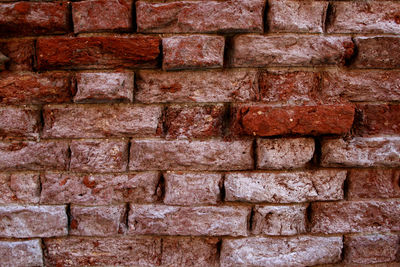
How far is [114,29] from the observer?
0.72 metres

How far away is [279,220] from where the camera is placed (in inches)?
30.5

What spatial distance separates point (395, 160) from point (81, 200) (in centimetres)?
95

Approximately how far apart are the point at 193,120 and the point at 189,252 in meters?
0.41

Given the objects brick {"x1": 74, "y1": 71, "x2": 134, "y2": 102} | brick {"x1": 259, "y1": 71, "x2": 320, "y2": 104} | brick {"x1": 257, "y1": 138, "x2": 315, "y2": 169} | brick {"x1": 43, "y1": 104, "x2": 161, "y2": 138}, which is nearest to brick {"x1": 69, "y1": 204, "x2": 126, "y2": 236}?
brick {"x1": 43, "y1": 104, "x2": 161, "y2": 138}

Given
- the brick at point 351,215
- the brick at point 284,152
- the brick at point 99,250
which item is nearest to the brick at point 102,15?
the brick at point 284,152

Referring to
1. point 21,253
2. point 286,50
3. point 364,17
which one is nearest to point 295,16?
point 286,50

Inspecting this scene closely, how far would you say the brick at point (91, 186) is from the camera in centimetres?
76

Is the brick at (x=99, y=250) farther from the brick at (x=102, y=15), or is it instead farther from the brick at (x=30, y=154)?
the brick at (x=102, y=15)

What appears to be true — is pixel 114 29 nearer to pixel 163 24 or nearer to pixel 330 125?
pixel 163 24

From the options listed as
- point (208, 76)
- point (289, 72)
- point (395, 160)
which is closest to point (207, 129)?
point (208, 76)

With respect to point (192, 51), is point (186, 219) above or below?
below

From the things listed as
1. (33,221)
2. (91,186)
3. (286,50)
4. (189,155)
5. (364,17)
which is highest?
(364,17)

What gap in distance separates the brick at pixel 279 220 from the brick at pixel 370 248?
164 millimetres

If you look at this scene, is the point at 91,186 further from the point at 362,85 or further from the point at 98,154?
the point at 362,85
